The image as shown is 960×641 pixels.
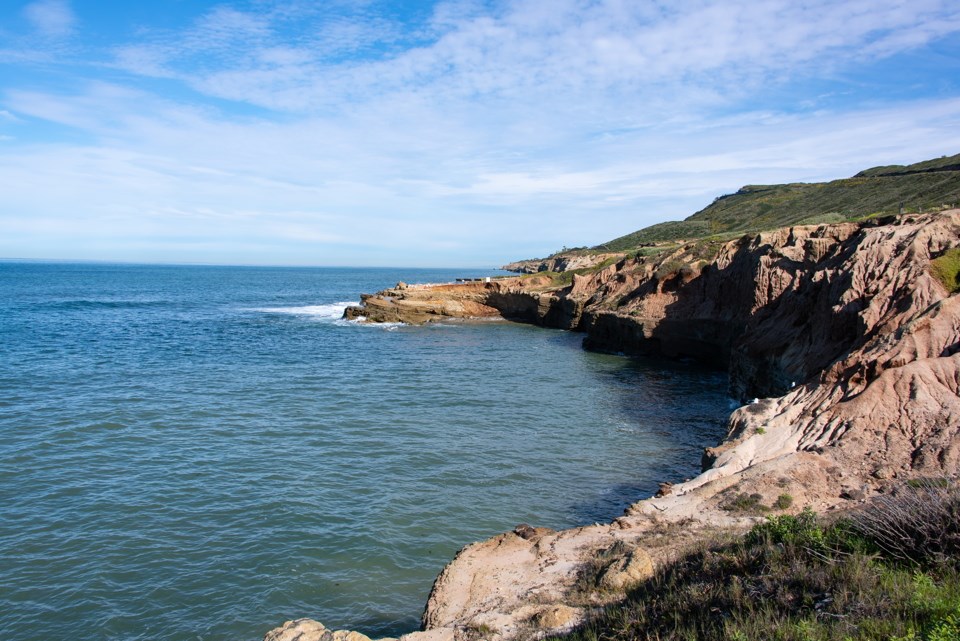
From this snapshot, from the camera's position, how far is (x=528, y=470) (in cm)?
1620

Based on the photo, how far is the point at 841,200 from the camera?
69.9 meters

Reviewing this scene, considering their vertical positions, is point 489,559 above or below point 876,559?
below

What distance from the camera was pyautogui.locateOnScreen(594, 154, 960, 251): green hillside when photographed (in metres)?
52.6

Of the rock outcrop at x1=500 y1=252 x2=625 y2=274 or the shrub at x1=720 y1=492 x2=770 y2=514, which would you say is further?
the rock outcrop at x1=500 y1=252 x2=625 y2=274

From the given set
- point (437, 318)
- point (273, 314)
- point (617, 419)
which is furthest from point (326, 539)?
point (273, 314)

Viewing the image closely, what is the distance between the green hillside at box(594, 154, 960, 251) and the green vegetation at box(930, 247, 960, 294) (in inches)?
1002

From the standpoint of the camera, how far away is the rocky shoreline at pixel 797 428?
852 centimetres

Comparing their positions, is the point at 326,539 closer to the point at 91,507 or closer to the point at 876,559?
the point at 91,507

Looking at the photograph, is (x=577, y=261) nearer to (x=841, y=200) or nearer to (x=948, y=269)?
(x=841, y=200)

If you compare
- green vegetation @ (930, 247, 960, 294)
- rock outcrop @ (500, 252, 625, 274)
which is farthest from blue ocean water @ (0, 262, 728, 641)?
rock outcrop @ (500, 252, 625, 274)

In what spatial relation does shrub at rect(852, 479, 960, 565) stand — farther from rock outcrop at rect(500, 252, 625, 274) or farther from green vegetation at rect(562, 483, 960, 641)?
rock outcrop at rect(500, 252, 625, 274)

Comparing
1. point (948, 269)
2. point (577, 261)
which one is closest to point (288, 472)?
point (948, 269)

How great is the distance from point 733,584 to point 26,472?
54.6ft

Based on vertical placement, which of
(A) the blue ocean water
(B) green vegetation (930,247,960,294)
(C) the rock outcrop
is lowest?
(A) the blue ocean water
